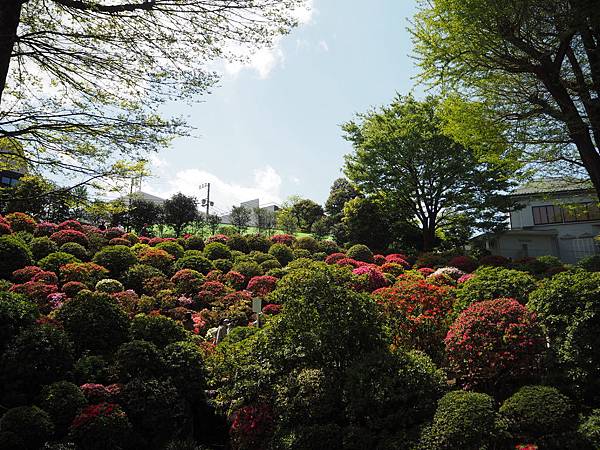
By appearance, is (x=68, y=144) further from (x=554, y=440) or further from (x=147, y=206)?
(x=147, y=206)

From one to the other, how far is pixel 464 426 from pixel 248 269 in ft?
38.2

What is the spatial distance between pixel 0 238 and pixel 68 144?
720 centimetres

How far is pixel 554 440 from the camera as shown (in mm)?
5270

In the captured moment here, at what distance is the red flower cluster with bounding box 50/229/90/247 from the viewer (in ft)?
51.3

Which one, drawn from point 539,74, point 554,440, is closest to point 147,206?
point 539,74

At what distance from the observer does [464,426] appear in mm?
5324

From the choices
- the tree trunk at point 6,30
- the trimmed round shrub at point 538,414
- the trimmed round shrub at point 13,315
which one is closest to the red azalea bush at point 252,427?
the trimmed round shrub at point 538,414

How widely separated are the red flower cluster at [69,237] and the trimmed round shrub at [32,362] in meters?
8.79

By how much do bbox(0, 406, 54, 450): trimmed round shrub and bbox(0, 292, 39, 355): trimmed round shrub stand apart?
1.56m

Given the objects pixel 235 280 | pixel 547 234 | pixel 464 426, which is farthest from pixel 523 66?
pixel 547 234

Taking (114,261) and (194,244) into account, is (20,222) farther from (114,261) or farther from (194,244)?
(194,244)

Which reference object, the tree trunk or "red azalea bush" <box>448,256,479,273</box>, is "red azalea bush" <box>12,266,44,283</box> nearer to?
the tree trunk

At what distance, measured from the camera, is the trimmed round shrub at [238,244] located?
2041 cm

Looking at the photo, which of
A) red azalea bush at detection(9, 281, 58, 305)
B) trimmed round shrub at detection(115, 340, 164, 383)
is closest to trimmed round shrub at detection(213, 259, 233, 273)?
red azalea bush at detection(9, 281, 58, 305)
